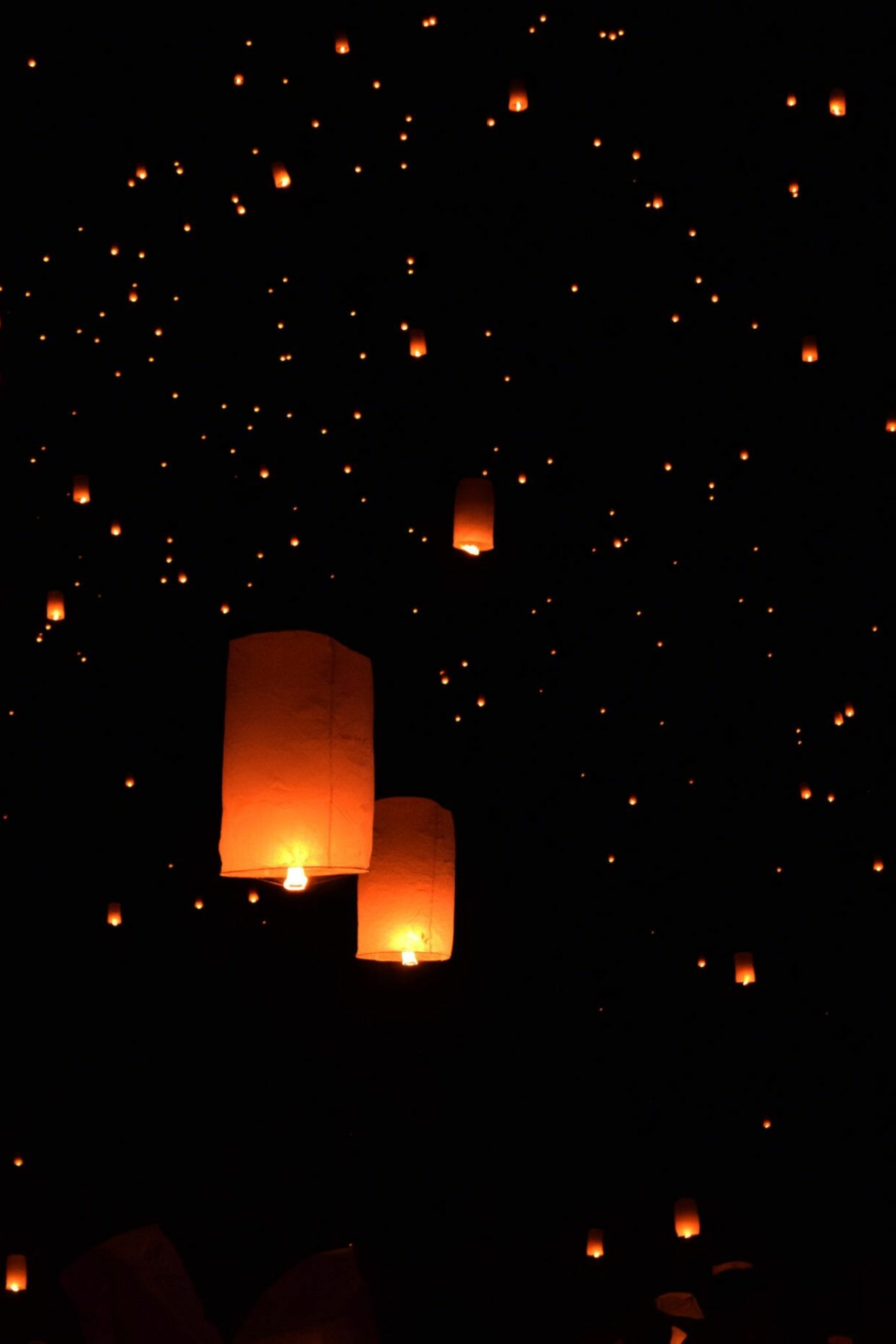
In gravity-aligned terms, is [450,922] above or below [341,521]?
below

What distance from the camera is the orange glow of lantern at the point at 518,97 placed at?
118 inches

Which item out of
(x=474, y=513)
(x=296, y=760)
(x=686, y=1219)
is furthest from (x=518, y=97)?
(x=686, y=1219)

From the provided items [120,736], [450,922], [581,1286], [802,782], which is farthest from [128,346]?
[581,1286]

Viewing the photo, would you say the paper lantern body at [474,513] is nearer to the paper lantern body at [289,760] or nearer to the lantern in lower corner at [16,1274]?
the paper lantern body at [289,760]

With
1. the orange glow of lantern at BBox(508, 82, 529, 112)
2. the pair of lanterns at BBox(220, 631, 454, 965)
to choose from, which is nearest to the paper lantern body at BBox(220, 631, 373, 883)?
the pair of lanterns at BBox(220, 631, 454, 965)

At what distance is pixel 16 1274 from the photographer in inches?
103

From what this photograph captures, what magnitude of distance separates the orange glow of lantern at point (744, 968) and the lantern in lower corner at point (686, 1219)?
441 millimetres

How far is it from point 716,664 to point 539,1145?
3.53 ft

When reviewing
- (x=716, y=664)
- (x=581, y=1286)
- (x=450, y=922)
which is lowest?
(x=581, y=1286)

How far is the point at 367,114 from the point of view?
3.24 metres

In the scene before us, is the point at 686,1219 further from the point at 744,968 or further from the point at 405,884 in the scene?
the point at 405,884

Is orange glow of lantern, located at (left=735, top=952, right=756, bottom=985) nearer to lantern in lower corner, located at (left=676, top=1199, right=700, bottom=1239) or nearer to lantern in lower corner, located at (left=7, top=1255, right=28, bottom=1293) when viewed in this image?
lantern in lower corner, located at (left=676, top=1199, right=700, bottom=1239)

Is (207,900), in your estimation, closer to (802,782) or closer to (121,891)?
(121,891)

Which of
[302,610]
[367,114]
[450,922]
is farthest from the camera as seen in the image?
[367,114]
